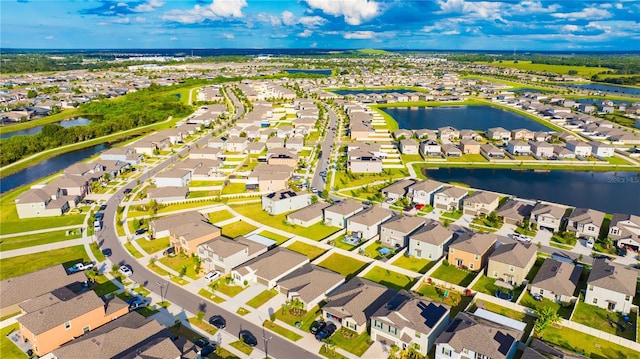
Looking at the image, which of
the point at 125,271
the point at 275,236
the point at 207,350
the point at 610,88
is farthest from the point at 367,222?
the point at 610,88

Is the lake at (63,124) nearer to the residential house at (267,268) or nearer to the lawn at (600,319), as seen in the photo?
the residential house at (267,268)

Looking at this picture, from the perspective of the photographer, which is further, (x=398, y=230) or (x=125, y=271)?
(x=398, y=230)

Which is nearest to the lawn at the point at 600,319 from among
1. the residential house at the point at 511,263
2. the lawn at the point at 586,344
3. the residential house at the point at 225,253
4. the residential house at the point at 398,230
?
the lawn at the point at 586,344

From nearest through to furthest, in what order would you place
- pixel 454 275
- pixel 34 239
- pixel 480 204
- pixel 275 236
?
pixel 454 275
pixel 34 239
pixel 275 236
pixel 480 204

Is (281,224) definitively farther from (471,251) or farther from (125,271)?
(471,251)

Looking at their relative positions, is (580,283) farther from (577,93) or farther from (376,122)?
(577,93)

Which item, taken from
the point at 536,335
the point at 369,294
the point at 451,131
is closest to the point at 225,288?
the point at 369,294
